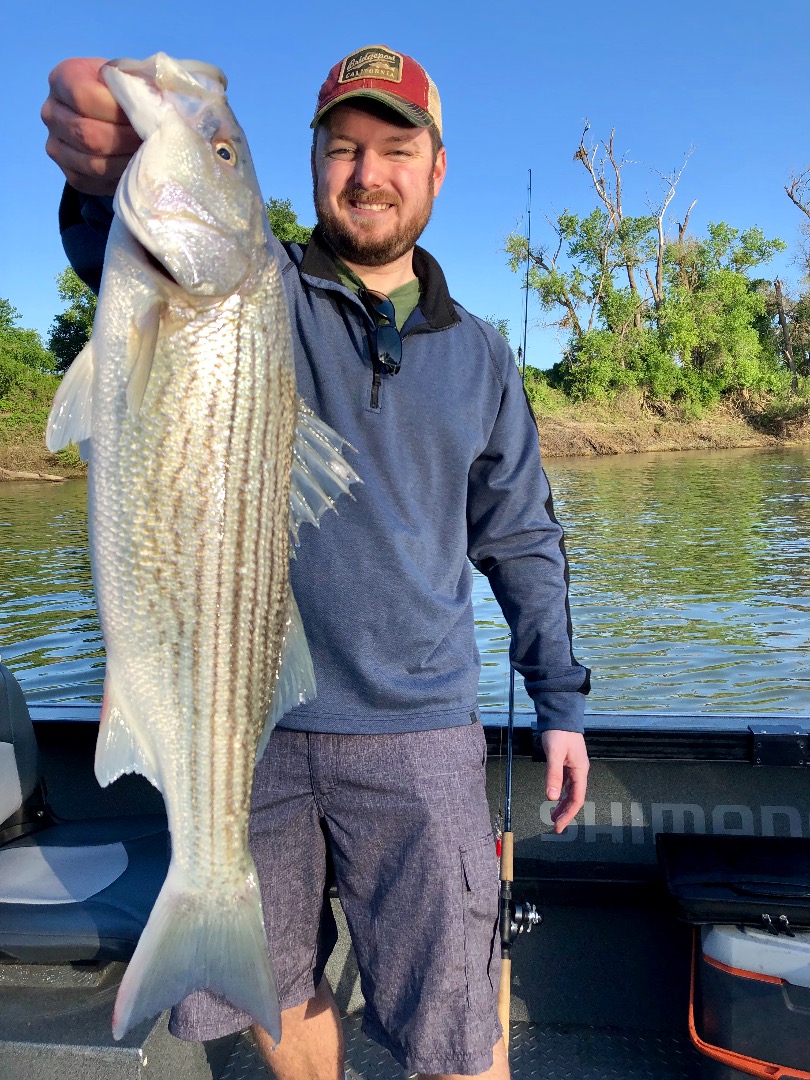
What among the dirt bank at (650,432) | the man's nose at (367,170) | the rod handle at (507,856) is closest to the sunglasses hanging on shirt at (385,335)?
the man's nose at (367,170)

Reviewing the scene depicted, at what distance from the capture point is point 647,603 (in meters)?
11.3

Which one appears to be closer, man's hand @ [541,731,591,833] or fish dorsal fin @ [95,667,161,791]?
fish dorsal fin @ [95,667,161,791]

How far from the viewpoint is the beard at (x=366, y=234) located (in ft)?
7.82

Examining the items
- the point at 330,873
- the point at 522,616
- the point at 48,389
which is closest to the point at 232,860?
the point at 330,873

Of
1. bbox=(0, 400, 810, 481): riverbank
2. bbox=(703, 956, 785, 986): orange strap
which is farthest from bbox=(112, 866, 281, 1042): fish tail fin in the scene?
bbox=(0, 400, 810, 481): riverbank

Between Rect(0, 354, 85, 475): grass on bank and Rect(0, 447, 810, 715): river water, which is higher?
Rect(0, 354, 85, 475): grass on bank

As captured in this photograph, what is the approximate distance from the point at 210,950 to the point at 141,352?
1240 millimetres

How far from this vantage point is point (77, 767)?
362 cm

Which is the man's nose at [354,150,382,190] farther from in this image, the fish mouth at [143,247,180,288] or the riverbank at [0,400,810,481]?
the riverbank at [0,400,810,481]

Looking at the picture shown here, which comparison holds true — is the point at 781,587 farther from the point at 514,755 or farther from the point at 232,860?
the point at 232,860

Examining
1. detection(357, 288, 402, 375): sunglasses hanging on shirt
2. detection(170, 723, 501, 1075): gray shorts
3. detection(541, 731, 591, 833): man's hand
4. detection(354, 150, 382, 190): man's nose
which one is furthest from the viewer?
detection(541, 731, 591, 833): man's hand

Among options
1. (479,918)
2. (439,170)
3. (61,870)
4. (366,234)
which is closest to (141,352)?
(366,234)

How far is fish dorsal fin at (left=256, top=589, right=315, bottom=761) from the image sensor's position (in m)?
1.94

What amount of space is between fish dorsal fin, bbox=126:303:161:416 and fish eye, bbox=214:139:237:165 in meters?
0.35
